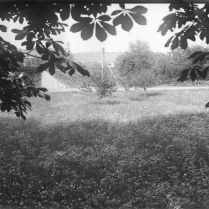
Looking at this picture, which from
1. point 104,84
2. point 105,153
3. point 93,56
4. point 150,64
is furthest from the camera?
point 104,84

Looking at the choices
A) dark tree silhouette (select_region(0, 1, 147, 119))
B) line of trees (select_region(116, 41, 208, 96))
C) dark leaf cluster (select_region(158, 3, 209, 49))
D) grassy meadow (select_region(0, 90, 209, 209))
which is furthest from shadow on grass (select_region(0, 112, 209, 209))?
dark leaf cluster (select_region(158, 3, 209, 49))

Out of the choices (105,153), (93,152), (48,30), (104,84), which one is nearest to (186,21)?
(48,30)

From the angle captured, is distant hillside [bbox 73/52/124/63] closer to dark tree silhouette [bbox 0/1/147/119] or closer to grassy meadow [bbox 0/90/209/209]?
dark tree silhouette [bbox 0/1/147/119]

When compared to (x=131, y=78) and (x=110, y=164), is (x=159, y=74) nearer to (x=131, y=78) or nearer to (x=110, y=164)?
(x=131, y=78)

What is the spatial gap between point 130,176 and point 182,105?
365 cm

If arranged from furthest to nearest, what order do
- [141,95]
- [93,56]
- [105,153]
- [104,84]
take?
[141,95] < [104,84] < [105,153] < [93,56]

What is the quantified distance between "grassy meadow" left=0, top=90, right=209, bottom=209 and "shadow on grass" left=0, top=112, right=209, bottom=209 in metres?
0.02

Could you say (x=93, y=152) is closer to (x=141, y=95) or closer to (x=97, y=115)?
(x=97, y=115)

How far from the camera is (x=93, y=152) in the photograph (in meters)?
5.07

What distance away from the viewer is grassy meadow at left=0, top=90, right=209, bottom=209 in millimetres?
3791

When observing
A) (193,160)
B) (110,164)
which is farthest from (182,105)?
(110,164)

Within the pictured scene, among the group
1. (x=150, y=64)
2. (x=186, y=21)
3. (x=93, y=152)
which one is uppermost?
(x=186, y=21)

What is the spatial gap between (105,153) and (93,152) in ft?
0.97

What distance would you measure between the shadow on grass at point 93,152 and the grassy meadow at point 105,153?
2 cm
